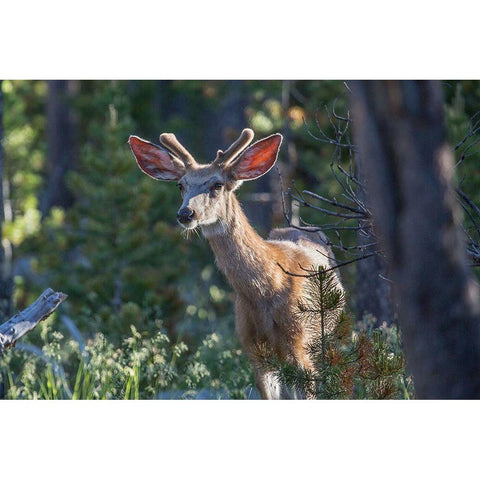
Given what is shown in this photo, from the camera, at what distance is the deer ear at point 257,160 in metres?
6.70

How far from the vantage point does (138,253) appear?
33.3 ft

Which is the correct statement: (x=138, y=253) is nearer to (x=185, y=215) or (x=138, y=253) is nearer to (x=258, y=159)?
(x=258, y=159)

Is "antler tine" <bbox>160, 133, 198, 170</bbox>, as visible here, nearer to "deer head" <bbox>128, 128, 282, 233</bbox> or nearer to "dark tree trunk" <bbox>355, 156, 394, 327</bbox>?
"deer head" <bbox>128, 128, 282, 233</bbox>

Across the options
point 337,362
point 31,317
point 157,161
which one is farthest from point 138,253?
point 337,362

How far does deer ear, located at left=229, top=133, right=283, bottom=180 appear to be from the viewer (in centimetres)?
670

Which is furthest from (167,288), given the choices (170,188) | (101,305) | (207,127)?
(207,127)

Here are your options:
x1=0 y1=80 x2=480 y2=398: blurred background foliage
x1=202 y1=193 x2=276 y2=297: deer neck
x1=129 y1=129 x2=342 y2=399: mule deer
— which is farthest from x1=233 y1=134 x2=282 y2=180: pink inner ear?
x1=0 y1=80 x2=480 y2=398: blurred background foliage

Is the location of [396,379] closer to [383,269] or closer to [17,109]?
[383,269]

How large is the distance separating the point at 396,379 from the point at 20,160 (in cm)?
840

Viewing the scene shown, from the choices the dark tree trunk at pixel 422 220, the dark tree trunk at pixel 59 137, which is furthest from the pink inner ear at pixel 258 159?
the dark tree trunk at pixel 59 137

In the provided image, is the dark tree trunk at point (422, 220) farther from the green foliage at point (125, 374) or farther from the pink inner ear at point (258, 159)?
the pink inner ear at point (258, 159)

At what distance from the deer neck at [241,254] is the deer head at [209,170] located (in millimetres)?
53

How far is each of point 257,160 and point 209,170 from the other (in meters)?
0.36

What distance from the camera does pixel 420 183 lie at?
2.69 metres
